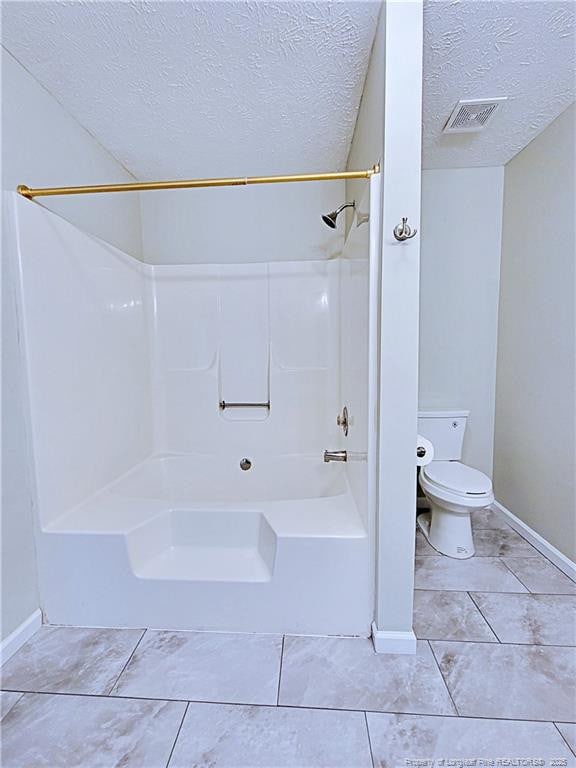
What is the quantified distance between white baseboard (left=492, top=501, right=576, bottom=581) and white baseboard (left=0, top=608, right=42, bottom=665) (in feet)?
8.13

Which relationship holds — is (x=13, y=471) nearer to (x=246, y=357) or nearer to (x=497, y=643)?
(x=246, y=357)

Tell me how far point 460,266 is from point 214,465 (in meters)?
2.18

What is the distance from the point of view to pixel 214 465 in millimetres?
2467

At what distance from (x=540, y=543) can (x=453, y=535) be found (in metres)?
0.51

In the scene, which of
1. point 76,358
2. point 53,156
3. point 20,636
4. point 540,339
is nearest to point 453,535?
point 540,339

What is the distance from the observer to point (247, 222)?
2.57 m

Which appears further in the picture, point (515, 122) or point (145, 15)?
point (515, 122)

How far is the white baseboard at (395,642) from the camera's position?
135cm

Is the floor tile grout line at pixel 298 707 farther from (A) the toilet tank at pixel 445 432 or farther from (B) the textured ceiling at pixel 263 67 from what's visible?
(B) the textured ceiling at pixel 263 67

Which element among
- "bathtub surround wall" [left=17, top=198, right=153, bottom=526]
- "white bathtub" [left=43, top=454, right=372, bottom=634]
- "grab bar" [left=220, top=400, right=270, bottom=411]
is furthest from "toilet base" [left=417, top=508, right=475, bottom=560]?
"bathtub surround wall" [left=17, top=198, right=153, bottom=526]

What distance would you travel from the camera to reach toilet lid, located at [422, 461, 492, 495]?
196 centimetres

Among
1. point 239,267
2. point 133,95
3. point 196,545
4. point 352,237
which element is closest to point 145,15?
point 133,95

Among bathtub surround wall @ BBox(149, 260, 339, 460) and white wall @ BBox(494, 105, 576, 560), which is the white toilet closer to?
white wall @ BBox(494, 105, 576, 560)

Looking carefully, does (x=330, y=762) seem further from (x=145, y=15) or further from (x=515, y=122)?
(x=515, y=122)
